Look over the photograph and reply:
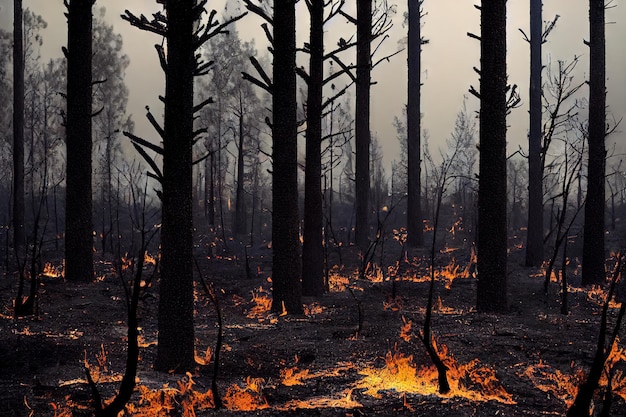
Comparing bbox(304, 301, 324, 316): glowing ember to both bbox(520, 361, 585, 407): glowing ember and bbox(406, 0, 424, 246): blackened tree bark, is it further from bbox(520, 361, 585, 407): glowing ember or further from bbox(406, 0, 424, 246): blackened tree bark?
bbox(406, 0, 424, 246): blackened tree bark

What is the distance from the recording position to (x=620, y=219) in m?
27.1

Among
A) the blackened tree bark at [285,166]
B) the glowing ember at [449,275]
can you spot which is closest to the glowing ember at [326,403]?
the blackened tree bark at [285,166]

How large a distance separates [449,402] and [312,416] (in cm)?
116

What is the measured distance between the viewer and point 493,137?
28.2 feet

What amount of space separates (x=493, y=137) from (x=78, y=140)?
7744 millimetres

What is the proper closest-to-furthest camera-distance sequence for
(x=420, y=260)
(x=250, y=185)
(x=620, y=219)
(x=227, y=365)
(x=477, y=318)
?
(x=227, y=365) < (x=477, y=318) < (x=420, y=260) < (x=620, y=219) < (x=250, y=185)

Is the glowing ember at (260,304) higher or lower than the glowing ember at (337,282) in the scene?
lower

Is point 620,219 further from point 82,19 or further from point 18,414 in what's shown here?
point 18,414

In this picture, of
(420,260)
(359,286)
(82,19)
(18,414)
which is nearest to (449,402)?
(18,414)

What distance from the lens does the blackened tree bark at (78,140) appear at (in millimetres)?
10680

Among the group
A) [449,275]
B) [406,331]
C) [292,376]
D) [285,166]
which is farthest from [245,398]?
[449,275]

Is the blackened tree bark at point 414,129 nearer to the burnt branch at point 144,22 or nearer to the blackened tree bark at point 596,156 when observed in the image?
the blackened tree bark at point 596,156

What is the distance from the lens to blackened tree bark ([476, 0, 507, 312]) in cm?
859

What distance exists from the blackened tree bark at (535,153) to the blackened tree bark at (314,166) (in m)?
8.11
